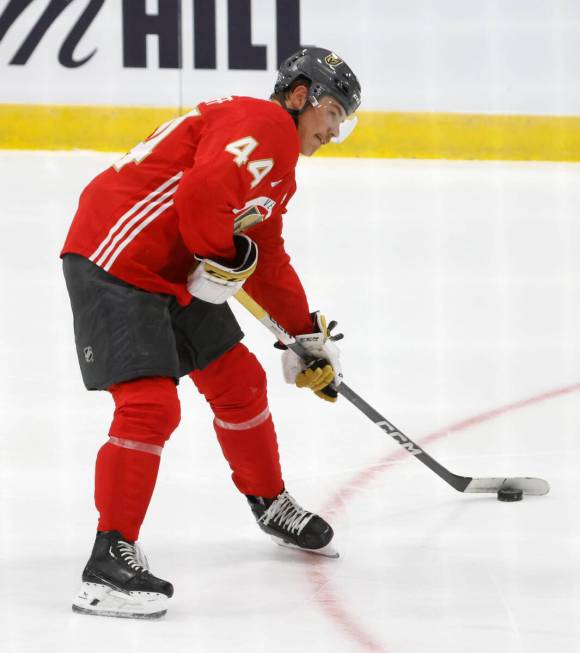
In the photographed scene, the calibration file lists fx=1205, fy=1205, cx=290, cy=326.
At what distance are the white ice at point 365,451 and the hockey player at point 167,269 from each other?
15cm

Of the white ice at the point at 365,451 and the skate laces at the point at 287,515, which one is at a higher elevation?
the skate laces at the point at 287,515

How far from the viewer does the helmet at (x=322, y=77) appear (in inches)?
85.3

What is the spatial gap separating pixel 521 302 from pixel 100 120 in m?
2.63

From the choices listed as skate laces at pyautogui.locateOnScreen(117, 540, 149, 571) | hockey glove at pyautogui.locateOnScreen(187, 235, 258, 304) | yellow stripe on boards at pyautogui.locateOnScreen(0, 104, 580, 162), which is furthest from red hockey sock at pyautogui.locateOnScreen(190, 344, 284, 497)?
yellow stripe on boards at pyautogui.locateOnScreen(0, 104, 580, 162)

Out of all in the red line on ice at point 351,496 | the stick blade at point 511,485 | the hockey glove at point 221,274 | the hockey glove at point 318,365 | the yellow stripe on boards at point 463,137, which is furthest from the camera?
the yellow stripe on boards at point 463,137

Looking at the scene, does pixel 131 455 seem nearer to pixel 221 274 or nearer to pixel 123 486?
pixel 123 486

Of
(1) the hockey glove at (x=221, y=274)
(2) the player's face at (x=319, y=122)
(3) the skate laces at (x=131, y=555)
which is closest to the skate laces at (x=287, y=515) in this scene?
(3) the skate laces at (x=131, y=555)

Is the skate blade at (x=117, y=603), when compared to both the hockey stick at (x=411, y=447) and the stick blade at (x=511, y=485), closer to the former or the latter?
the hockey stick at (x=411, y=447)

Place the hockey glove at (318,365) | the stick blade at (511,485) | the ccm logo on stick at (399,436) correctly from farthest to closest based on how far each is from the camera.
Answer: the stick blade at (511,485), the ccm logo on stick at (399,436), the hockey glove at (318,365)

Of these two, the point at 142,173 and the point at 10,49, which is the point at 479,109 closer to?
the point at 10,49

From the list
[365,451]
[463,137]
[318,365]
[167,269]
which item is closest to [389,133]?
[463,137]

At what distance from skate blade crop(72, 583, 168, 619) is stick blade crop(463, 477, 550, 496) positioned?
3.03ft

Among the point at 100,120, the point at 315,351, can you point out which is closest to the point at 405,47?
the point at 100,120

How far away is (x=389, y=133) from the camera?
6.09 metres
